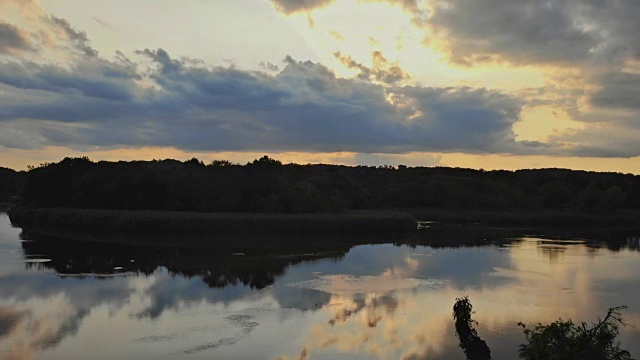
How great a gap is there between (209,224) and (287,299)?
31.1 metres

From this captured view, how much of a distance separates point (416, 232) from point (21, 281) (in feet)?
129

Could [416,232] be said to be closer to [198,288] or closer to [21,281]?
[198,288]

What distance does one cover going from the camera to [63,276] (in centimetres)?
2847

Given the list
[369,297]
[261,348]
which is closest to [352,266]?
[369,297]

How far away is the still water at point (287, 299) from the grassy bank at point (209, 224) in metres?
12.2

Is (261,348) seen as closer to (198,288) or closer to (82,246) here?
(198,288)

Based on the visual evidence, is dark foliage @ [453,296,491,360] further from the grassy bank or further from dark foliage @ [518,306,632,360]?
the grassy bank

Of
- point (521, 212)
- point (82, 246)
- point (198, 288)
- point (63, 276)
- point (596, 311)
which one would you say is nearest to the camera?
point (596, 311)

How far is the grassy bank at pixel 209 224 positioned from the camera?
52.4 m

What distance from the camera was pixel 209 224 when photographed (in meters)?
52.6

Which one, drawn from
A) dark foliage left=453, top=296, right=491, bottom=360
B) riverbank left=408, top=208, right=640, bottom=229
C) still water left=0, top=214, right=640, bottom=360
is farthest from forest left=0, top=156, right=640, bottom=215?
dark foliage left=453, top=296, right=491, bottom=360

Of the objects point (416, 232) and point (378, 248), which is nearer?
point (378, 248)

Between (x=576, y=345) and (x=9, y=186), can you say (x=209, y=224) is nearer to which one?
(x=576, y=345)

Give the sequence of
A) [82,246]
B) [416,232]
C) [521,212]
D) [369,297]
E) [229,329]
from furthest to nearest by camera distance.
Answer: [521,212] < [416,232] < [82,246] < [369,297] < [229,329]
